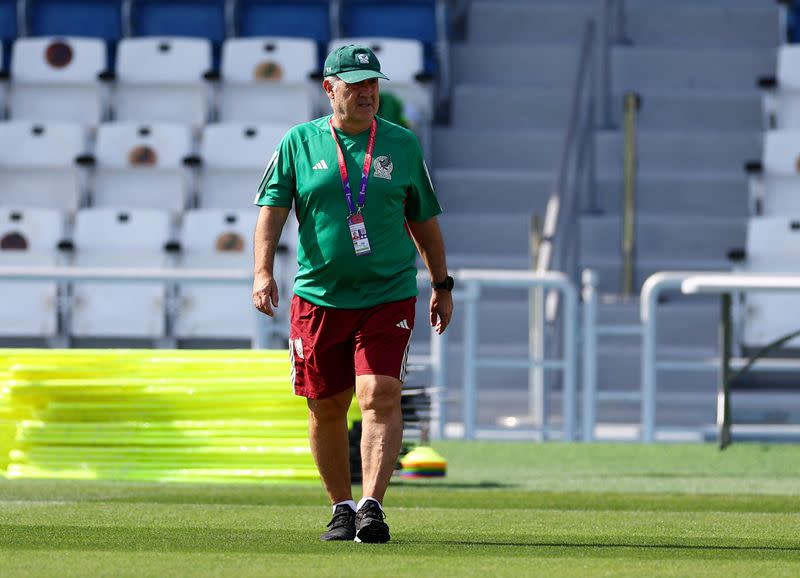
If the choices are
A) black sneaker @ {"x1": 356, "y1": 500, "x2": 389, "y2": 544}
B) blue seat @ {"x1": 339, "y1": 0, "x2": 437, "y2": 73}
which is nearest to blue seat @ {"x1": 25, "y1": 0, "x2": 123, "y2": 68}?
blue seat @ {"x1": 339, "y1": 0, "x2": 437, "y2": 73}

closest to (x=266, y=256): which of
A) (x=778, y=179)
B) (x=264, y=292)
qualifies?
(x=264, y=292)

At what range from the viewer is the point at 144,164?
44.9 ft

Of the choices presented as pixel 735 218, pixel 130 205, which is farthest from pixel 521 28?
pixel 130 205

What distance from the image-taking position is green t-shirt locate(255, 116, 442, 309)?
5.44 meters

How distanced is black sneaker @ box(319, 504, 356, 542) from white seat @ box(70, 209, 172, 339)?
7101mm

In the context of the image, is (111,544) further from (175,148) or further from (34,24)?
(34,24)

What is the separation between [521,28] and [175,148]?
343 cm

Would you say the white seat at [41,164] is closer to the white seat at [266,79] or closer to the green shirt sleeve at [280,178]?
the white seat at [266,79]

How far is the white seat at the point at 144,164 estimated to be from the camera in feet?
44.9

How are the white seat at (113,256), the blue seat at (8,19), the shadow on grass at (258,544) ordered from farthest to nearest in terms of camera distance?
the blue seat at (8,19) → the white seat at (113,256) → the shadow on grass at (258,544)

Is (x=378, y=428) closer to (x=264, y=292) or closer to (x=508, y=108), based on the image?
(x=264, y=292)

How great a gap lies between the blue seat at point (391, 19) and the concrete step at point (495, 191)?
4.98 ft

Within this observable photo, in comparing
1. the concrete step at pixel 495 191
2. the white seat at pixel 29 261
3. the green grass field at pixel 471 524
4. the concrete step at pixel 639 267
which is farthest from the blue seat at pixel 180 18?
the green grass field at pixel 471 524

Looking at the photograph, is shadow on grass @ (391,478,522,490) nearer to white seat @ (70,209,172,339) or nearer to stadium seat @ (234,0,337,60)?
white seat @ (70,209,172,339)
